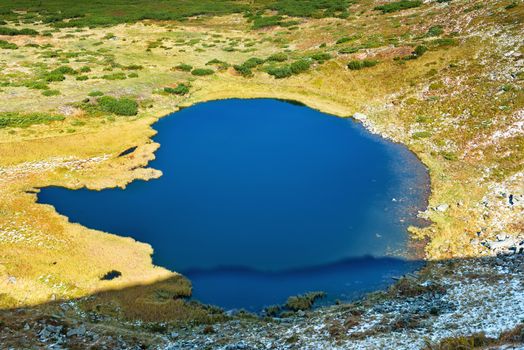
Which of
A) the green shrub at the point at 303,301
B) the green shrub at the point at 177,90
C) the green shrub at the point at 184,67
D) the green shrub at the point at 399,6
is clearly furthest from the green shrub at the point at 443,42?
the green shrub at the point at 303,301

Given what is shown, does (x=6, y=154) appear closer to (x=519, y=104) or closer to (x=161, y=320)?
(x=161, y=320)

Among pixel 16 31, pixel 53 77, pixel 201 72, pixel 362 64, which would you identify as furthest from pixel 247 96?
pixel 16 31

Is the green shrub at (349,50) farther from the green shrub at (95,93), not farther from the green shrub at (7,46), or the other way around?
the green shrub at (7,46)

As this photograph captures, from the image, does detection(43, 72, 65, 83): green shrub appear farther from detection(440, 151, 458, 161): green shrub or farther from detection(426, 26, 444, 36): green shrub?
detection(426, 26, 444, 36): green shrub

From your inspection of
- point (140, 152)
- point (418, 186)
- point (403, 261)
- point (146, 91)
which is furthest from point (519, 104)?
point (146, 91)

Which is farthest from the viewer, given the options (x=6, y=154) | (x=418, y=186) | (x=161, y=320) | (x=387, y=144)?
(x=387, y=144)

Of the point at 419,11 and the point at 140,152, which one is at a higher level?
the point at 419,11
